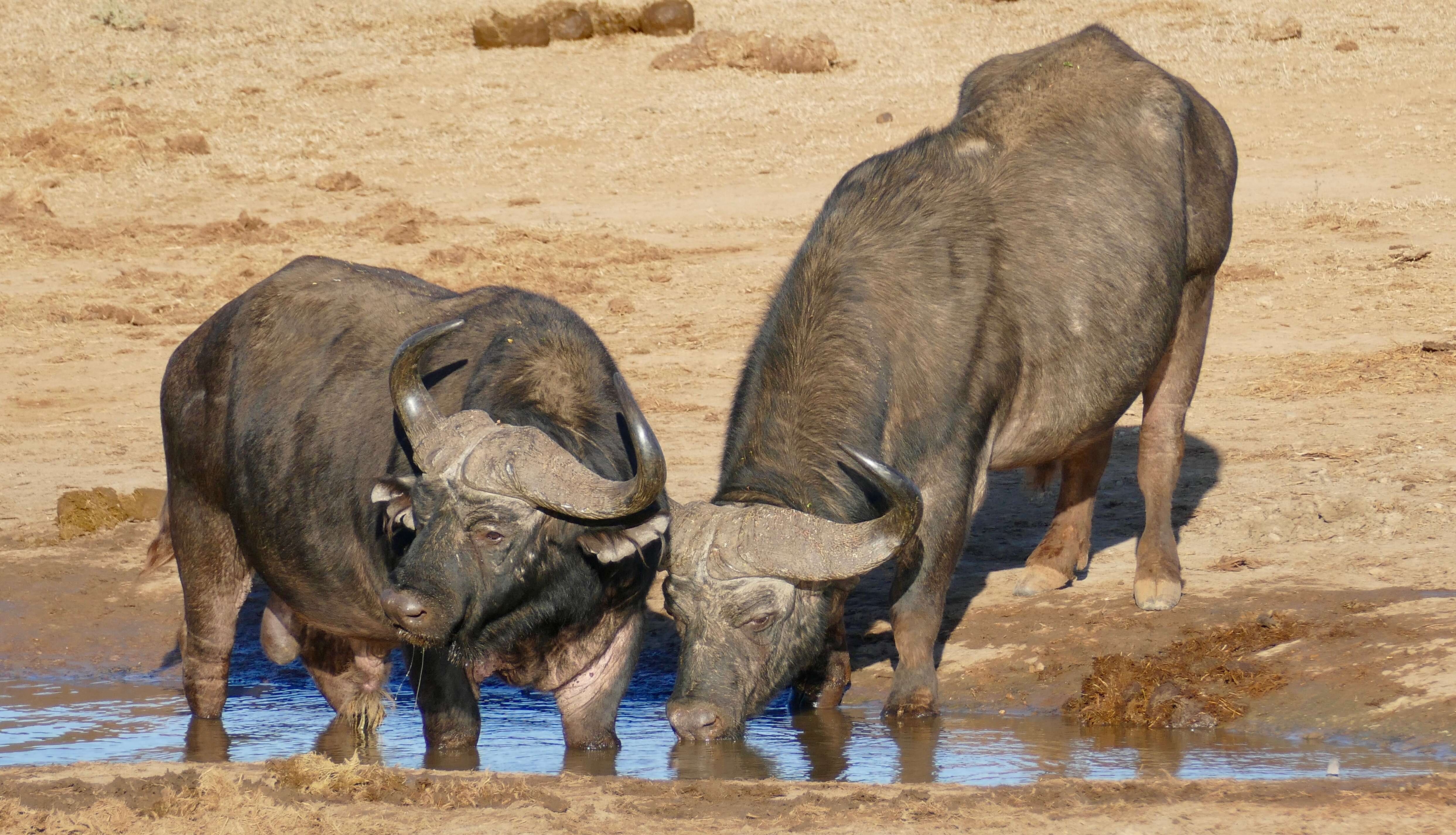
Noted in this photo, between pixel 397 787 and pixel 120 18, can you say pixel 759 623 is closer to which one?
pixel 397 787

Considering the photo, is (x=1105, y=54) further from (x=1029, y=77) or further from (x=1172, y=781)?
(x=1172, y=781)

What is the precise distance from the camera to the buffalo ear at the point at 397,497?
556 cm

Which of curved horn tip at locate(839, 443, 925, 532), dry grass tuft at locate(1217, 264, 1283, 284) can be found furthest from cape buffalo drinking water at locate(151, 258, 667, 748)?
dry grass tuft at locate(1217, 264, 1283, 284)

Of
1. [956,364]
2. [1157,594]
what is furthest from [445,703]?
[1157,594]

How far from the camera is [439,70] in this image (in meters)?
20.8

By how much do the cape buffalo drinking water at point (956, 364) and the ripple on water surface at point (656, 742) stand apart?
328 mm

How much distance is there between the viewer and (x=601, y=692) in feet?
20.4

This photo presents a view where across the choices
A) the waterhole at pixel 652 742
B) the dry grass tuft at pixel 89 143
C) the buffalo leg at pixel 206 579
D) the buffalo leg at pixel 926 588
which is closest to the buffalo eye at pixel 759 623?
the waterhole at pixel 652 742

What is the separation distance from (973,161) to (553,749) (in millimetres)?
2971

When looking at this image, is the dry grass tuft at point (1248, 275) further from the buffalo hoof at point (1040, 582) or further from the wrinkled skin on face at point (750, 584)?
the wrinkled skin on face at point (750, 584)

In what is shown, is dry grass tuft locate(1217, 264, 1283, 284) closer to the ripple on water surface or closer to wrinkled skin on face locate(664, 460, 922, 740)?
the ripple on water surface

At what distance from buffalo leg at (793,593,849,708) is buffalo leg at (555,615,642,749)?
3.38ft

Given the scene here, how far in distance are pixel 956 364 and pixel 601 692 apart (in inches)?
70.9

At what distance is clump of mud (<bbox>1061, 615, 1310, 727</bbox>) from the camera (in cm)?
655
